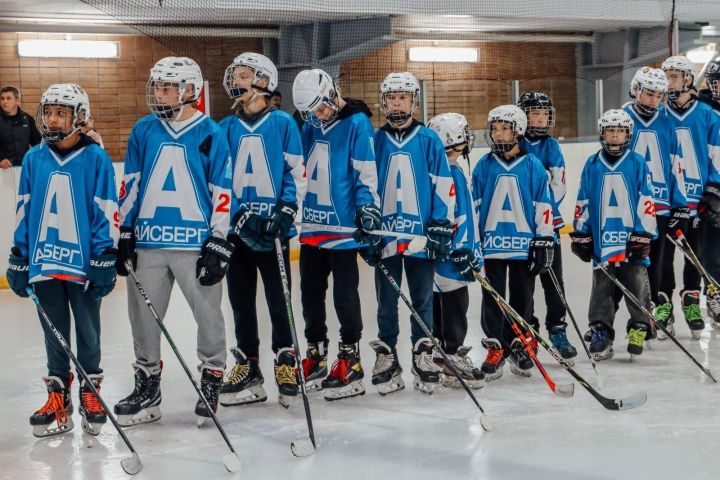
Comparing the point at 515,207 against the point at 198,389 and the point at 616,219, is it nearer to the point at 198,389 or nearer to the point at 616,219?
the point at 616,219

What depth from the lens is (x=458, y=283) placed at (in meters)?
4.42

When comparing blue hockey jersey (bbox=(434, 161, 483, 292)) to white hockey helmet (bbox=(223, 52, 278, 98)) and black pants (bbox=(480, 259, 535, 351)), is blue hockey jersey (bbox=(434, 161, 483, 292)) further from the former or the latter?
white hockey helmet (bbox=(223, 52, 278, 98))

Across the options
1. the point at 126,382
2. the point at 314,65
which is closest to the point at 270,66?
the point at 126,382

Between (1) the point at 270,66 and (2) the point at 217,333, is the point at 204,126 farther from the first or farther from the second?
(2) the point at 217,333

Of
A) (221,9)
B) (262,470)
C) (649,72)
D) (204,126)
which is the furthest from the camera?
(221,9)

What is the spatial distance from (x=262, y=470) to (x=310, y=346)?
43.8 inches

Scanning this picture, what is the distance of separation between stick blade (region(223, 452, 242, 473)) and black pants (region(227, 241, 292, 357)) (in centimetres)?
88

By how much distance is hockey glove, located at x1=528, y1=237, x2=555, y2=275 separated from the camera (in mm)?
4477

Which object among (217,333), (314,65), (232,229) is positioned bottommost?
(217,333)

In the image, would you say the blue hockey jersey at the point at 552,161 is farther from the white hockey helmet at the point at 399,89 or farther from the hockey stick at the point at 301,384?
the hockey stick at the point at 301,384

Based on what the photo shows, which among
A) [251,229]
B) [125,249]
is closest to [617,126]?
[251,229]

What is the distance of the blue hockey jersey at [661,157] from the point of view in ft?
17.4

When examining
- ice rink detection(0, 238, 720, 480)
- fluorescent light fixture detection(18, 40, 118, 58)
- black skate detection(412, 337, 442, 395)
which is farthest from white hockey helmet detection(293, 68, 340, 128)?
fluorescent light fixture detection(18, 40, 118, 58)

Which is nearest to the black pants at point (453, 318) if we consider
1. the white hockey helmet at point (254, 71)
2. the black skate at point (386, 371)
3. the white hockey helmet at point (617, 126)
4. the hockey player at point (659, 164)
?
the black skate at point (386, 371)
